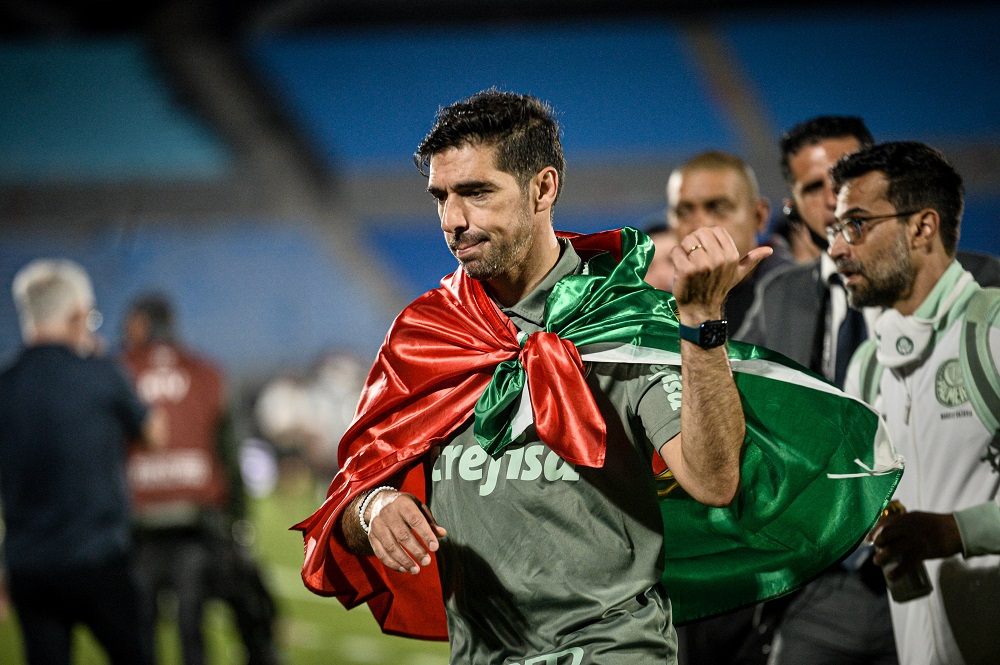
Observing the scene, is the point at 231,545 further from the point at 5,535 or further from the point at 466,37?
the point at 466,37

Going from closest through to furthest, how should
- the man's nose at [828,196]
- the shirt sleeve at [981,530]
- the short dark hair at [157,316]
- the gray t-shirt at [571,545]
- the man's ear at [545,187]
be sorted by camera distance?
the gray t-shirt at [571,545], the man's ear at [545,187], the shirt sleeve at [981,530], the man's nose at [828,196], the short dark hair at [157,316]

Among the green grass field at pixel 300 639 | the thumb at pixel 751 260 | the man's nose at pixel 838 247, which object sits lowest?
the green grass field at pixel 300 639

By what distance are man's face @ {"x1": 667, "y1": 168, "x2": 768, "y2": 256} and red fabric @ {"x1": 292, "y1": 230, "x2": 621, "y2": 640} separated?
175 centimetres

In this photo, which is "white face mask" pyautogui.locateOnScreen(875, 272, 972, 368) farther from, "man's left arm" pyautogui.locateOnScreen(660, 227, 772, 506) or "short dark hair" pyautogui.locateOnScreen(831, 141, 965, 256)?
"man's left arm" pyautogui.locateOnScreen(660, 227, 772, 506)

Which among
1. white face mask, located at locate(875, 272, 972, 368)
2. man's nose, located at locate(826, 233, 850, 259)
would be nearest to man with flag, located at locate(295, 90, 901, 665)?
white face mask, located at locate(875, 272, 972, 368)

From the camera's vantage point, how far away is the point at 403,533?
2.27m

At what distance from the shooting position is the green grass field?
26.1ft

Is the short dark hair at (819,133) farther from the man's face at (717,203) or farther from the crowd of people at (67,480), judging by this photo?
Result: the crowd of people at (67,480)

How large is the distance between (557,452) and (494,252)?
0.46 metres

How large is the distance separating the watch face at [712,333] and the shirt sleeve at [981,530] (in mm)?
1250

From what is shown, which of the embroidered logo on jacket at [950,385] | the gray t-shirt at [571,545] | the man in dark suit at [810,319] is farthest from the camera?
the man in dark suit at [810,319]

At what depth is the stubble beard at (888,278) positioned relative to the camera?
10.8 feet

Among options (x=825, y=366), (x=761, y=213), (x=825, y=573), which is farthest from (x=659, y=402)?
(x=761, y=213)

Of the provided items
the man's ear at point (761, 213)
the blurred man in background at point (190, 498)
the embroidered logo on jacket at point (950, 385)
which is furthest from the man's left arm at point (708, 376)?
the blurred man in background at point (190, 498)
